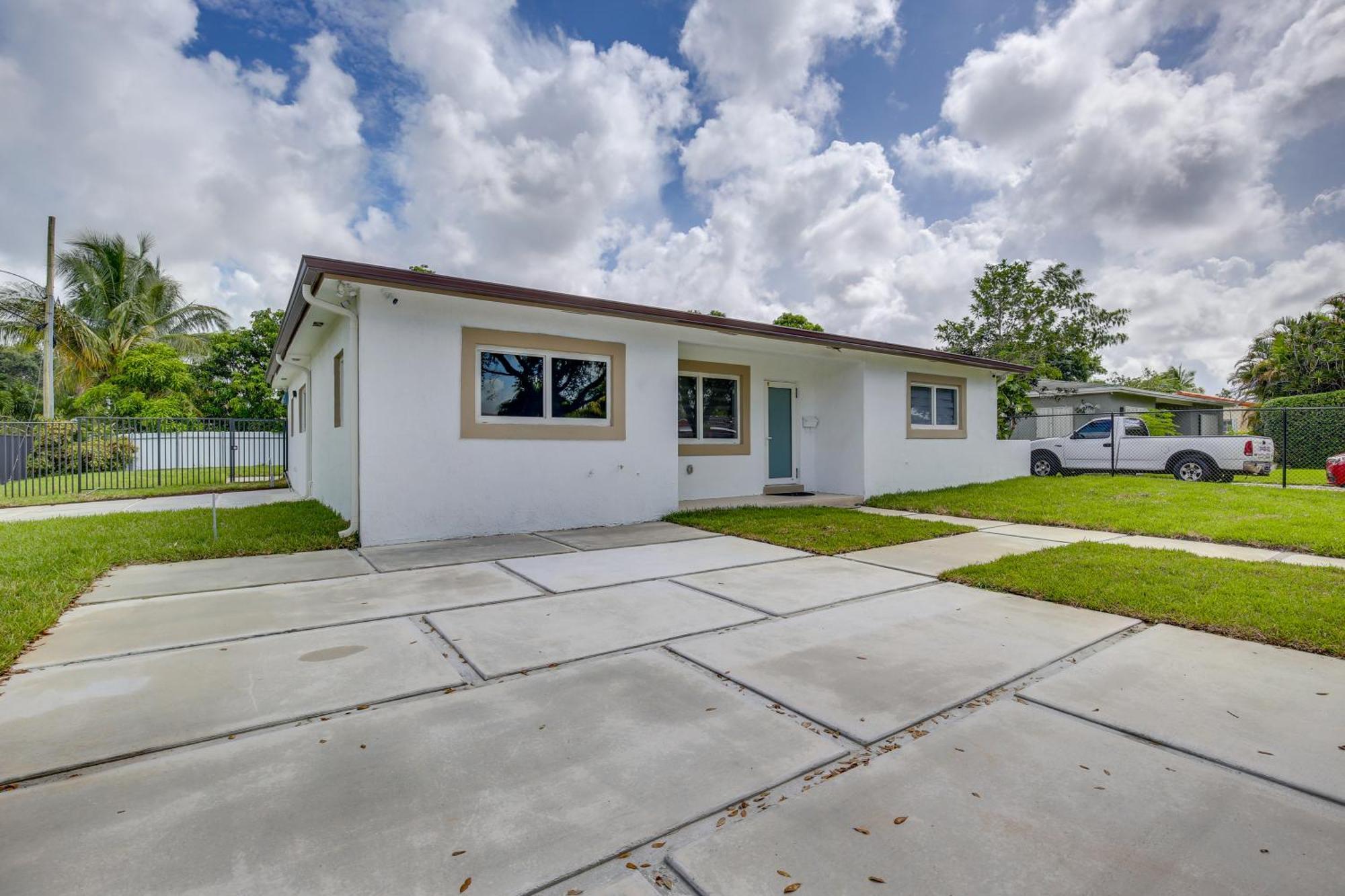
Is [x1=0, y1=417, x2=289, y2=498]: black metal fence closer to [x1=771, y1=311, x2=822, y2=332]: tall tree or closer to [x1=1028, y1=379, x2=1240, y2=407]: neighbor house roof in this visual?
[x1=771, y1=311, x2=822, y2=332]: tall tree

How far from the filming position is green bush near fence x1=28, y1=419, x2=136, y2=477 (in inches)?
568

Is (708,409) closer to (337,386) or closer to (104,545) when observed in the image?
(337,386)

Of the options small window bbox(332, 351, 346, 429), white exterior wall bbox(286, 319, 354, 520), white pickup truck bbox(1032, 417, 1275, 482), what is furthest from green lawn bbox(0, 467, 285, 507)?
white pickup truck bbox(1032, 417, 1275, 482)

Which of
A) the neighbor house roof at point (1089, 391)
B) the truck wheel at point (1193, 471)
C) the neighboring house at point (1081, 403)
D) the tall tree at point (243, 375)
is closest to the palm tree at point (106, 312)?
the tall tree at point (243, 375)

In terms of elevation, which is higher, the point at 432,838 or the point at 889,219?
the point at 889,219

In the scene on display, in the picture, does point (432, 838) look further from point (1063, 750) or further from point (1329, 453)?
point (1329, 453)

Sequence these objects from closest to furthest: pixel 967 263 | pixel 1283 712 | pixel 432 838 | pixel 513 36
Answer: pixel 432 838, pixel 1283 712, pixel 513 36, pixel 967 263

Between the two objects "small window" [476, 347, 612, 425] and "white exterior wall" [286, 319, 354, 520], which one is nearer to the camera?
"small window" [476, 347, 612, 425]

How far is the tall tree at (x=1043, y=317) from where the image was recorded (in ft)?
82.9

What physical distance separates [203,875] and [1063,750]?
282cm

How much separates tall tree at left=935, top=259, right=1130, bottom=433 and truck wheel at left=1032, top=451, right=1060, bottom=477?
1122 centimetres

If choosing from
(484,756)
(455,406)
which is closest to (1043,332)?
(455,406)

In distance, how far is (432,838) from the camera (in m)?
1.73

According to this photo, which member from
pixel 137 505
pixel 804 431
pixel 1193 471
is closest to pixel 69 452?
pixel 137 505
